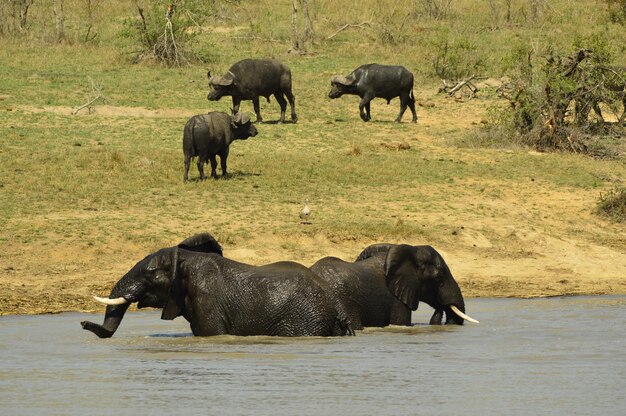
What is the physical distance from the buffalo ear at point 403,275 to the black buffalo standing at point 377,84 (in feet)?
53.4

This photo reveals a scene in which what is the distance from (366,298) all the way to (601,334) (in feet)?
8.87

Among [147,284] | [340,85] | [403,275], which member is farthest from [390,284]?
[340,85]

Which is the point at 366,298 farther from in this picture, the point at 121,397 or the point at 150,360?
the point at 121,397

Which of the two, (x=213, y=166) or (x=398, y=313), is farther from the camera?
(x=213, y=166)

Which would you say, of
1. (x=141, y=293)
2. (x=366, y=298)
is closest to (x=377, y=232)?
(x=366, y=298)

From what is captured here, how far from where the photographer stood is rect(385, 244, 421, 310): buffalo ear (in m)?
14.5

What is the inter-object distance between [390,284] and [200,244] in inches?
83.7

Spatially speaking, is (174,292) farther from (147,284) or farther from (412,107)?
(412,107)

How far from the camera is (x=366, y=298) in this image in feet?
47.1

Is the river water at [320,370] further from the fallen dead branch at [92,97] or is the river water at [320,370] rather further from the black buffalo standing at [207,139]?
the fallen dead branch at [92,97]

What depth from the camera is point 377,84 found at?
31.3 meters

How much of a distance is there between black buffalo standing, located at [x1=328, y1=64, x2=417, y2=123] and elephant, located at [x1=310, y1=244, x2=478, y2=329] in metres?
16.1

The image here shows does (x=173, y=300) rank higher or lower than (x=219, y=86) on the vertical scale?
lower

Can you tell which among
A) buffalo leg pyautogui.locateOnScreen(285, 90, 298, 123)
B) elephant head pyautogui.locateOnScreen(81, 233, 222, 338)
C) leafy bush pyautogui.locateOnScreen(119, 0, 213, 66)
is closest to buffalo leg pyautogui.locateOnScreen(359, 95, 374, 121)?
buffalo leg pyautogui.locateOnScreen(285, 90, 298, 123)
